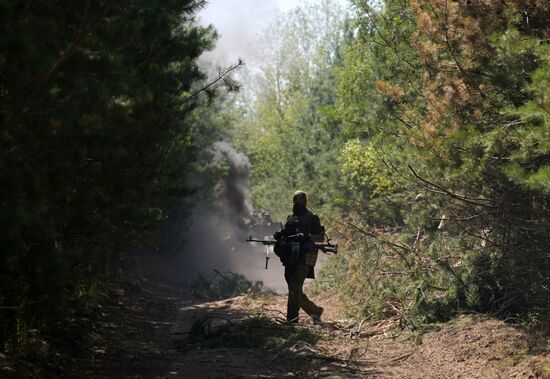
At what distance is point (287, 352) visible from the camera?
1091 centimetres

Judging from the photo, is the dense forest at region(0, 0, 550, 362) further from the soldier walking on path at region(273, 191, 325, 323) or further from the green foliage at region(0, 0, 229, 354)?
the soldier walking on path at region(273, 191, 325, 323)

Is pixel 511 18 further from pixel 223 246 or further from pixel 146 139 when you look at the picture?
pixel 223 246

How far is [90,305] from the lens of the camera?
1389cm

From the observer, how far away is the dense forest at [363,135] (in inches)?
256

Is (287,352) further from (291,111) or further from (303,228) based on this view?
(291,111)

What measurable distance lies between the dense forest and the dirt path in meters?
0.61

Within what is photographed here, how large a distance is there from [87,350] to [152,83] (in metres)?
3.85

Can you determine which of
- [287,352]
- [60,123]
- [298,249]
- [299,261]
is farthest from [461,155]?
[60,123]

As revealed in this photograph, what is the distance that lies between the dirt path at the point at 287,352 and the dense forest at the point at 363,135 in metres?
0.61

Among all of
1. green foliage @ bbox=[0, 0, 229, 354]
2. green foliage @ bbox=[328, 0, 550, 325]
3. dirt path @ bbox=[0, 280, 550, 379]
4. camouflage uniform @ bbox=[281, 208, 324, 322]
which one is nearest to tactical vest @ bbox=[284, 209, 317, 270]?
camouflage uniform @ bbox=[281, 208, 324, 322]

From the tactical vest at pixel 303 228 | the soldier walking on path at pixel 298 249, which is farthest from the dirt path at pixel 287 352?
the tactical vest at pixel 303 228

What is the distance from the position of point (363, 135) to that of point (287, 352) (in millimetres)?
4755

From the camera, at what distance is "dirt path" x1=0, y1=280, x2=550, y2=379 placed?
31.6 feet

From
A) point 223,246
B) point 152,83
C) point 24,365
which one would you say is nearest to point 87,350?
Result: point 24,365
